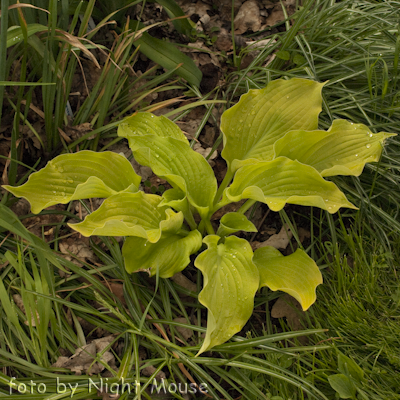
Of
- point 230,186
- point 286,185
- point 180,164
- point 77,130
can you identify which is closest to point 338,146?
point 286,185

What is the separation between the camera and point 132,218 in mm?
1156

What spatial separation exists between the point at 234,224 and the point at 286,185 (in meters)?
0.25

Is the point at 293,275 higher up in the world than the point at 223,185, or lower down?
lower down

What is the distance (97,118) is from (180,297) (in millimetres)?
852

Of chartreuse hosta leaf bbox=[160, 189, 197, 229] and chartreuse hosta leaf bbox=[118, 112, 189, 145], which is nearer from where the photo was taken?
chartreuse hosta leaf bbox=[160, 189, 197, 229]

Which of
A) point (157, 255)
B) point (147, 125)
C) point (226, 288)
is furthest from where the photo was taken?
point (147, 125)

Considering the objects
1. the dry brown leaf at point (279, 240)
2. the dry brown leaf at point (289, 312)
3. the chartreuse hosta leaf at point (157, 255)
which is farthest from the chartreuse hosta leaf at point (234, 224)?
the dry brown leaf at point (289, 312)

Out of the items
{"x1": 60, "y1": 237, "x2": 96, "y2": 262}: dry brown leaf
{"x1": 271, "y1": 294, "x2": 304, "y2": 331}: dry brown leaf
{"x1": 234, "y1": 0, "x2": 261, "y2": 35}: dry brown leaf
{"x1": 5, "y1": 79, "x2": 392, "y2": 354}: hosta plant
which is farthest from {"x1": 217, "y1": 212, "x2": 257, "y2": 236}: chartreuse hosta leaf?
{"x1": 234, "y1": 0, "x2": 261, "y2": 35}: dry brown leaf

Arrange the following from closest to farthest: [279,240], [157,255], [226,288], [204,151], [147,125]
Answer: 1. [226,288]
2. [157,255]
3. [147,125]
4. [279,240]
5. [204,151]

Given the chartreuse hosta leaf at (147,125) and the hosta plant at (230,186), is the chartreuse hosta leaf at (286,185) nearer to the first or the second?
the hosta plant at (230,186)

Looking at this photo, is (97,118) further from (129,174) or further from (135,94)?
(129,174)

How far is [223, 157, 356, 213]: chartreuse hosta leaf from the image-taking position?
1.04m

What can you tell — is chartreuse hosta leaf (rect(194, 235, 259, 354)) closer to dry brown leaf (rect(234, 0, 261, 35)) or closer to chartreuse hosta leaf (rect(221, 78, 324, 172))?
chartreuse hosta leaf (rect(221, 78, 324, 172))

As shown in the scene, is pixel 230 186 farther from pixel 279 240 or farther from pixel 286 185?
pixel 279 240
